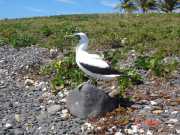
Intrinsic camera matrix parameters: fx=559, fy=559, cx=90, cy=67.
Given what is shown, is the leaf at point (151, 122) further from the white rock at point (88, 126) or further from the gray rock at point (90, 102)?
the white rock at point (88, 126)

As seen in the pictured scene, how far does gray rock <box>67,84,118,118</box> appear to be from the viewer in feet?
44.4

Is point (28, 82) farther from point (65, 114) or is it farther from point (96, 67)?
point (96, 67)

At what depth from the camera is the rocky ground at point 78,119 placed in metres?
13.0

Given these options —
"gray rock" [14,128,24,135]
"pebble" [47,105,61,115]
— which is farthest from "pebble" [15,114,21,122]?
"pebble" [47,105,61,115]

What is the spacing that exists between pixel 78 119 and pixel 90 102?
0.54m

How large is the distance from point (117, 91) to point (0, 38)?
12.7m

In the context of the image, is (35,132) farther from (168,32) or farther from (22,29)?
(22,29)

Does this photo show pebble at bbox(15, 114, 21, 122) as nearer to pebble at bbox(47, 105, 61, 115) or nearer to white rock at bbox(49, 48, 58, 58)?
pebble at bbox(47, 105, 61, 115)

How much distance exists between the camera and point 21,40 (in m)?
25.2

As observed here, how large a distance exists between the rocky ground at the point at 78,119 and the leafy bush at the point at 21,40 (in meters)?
6.46

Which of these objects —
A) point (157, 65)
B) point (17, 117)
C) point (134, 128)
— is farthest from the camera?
point (157, 65)

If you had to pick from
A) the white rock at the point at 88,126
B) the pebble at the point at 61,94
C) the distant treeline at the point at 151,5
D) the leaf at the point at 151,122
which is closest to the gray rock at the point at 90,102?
the white rock at the point at 88,126

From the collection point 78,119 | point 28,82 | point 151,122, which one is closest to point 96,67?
point 78,119

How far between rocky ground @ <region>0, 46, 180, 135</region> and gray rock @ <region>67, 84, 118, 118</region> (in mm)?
164
